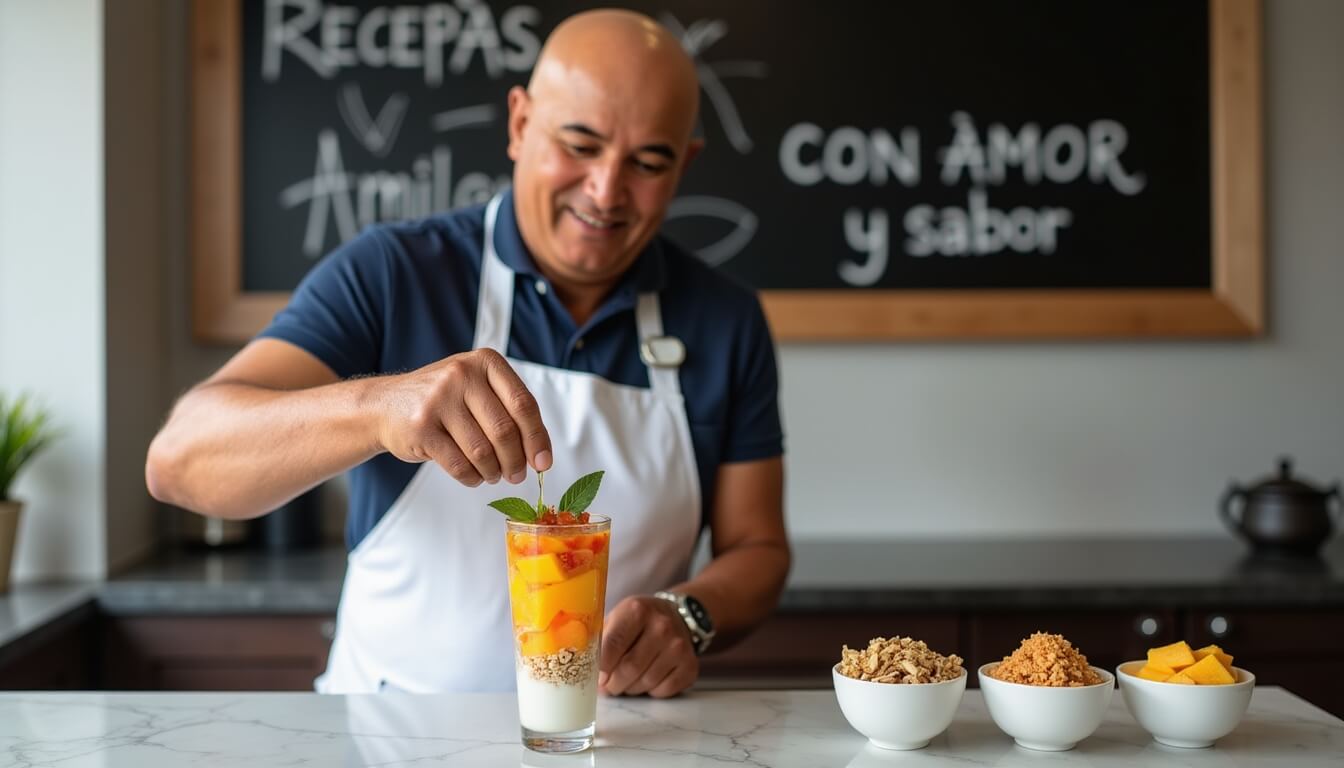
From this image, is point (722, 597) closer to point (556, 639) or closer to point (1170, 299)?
point (556, 639)

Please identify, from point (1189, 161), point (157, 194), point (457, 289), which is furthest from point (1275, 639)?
point (157, 194)

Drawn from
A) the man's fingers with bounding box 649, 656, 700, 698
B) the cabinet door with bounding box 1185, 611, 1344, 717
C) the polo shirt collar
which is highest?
the polo shirt collar

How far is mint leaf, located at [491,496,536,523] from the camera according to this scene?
1.12 metres

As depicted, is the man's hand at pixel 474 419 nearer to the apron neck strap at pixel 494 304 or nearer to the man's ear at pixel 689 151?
the apron neck strap at pixel 494 304

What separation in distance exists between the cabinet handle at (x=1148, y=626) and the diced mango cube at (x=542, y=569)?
5.46ft

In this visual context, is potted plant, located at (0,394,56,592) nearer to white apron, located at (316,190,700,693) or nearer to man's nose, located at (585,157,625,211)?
white apron, located at (316,190,700,693)

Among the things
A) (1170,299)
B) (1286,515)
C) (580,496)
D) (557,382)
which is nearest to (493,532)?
(557,382)

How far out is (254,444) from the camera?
4.72 ft

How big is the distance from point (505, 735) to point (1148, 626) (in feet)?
5.28

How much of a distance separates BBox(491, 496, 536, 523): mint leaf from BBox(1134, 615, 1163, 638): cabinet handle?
168 centimetres

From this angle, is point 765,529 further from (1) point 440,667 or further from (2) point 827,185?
(2) point 827,185

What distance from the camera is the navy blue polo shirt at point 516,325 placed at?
A: 173 centimetres

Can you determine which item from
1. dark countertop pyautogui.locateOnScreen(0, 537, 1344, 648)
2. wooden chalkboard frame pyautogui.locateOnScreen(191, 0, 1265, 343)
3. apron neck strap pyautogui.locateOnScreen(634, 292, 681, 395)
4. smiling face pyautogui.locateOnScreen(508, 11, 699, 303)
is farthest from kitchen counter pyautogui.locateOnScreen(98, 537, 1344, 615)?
smiling face pyautogui.locateOnScreen(508, 11, 699, 303)

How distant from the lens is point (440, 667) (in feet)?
5.57
